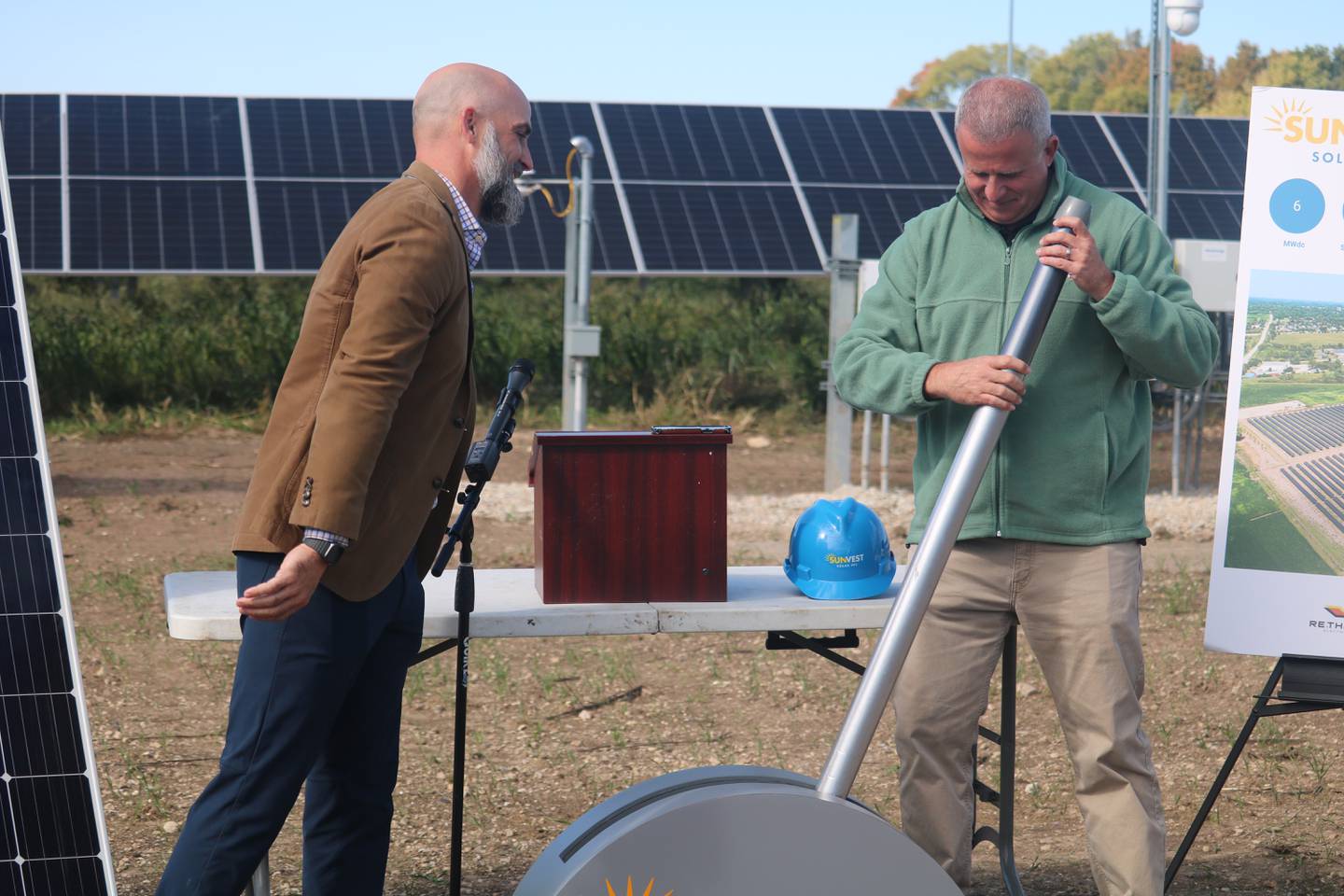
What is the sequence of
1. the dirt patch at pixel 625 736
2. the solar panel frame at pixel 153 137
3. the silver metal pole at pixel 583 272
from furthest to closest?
the solar panel frame at pixel 153 137 < the silver metal pole at pixel 583 272 < the dirt patch at pixel 625 736

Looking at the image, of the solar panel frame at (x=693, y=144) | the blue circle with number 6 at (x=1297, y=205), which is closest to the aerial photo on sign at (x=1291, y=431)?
the blue circle with number 6 at (x=1297, y=205)

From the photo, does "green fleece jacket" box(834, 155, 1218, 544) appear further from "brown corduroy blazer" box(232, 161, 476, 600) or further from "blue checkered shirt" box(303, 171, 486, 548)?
"brown corduroy blazer" box(232, 161, 476, 600)

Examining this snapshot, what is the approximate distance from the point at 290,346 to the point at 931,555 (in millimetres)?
12706

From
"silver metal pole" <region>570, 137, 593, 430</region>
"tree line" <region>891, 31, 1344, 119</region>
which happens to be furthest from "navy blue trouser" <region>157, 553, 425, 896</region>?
"tree line" <region>891, 31, 1344, 119</region>

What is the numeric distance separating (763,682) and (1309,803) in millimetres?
2142

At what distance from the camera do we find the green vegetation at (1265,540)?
10.8 feet

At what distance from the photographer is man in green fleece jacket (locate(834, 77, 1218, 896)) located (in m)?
2.82

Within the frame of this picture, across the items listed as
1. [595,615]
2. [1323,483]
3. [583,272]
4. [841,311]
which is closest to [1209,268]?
[841,311]

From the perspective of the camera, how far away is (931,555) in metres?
2.48

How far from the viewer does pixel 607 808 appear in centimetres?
252

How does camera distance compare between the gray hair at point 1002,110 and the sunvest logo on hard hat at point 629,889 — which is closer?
the sunvest logo on hard hat at point 629,889

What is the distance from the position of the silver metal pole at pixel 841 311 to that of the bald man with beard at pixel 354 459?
7.19 m

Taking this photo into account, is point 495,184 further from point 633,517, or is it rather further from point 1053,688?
point 1053,688

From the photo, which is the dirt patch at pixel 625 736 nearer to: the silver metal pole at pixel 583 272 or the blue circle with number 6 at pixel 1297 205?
the silver metal pole at pixel 583 272
